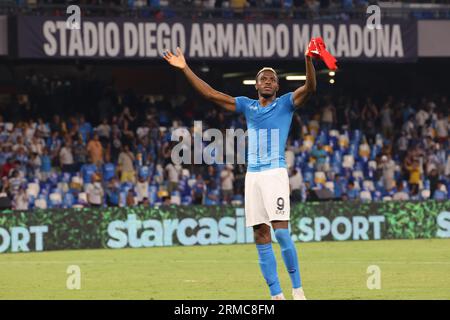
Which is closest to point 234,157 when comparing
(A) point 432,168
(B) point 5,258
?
(A) point 432,168

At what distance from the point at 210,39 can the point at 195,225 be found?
5.32m

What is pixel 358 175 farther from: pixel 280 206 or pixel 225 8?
pixel 280 206

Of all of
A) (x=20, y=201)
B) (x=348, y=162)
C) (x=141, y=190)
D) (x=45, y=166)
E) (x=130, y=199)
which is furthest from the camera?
(x=348, y=162)

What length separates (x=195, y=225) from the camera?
24578 mm

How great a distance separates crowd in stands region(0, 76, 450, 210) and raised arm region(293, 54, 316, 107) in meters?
14.5

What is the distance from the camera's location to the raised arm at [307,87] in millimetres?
10648

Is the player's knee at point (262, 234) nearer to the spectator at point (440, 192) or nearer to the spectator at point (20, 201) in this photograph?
the spectator at point (20, 201)

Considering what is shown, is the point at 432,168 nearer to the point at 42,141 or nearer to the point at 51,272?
the point at 42,141

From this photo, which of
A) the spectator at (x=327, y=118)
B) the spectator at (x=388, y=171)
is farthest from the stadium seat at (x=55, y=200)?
the spectator at (x=327, y=118)

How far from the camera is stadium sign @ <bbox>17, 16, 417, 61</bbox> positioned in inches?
1037

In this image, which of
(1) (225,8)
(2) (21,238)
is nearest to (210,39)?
(1) (225,8)

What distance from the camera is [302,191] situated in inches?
1090

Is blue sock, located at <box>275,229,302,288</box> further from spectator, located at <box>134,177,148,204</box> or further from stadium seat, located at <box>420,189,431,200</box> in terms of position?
stadium seat, located at <box>420,189,431,200</box>
